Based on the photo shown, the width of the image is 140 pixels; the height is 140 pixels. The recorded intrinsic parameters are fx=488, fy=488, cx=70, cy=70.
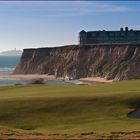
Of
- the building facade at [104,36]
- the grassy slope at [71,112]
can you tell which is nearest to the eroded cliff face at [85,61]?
the building facade at [104,36]

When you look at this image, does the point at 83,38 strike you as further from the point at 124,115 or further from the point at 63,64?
the point at 124,115

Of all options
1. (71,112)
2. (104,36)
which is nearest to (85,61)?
(104,36)

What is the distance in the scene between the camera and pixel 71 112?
30250mm

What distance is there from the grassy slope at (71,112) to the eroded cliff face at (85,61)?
7504cm

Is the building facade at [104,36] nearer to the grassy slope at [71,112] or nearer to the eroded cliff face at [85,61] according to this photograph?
the eroded cliff face at [85,61]

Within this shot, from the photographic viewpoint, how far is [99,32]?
7210 inches

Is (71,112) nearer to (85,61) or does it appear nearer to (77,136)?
(77,136)

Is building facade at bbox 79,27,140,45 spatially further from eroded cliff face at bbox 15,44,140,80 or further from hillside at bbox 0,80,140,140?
hillside at bbox 0,80,140,140

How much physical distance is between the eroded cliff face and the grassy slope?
7504cm

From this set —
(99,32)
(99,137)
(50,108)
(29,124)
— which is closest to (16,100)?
(50,108)

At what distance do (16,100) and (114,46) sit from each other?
10396 cm

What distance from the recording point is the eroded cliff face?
396 feet

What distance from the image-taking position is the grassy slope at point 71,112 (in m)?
26.2

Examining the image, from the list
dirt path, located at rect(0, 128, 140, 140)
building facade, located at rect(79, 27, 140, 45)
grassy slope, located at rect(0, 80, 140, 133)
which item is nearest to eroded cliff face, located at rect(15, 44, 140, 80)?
building facade, located at rect(79, 27, 140, 45)
